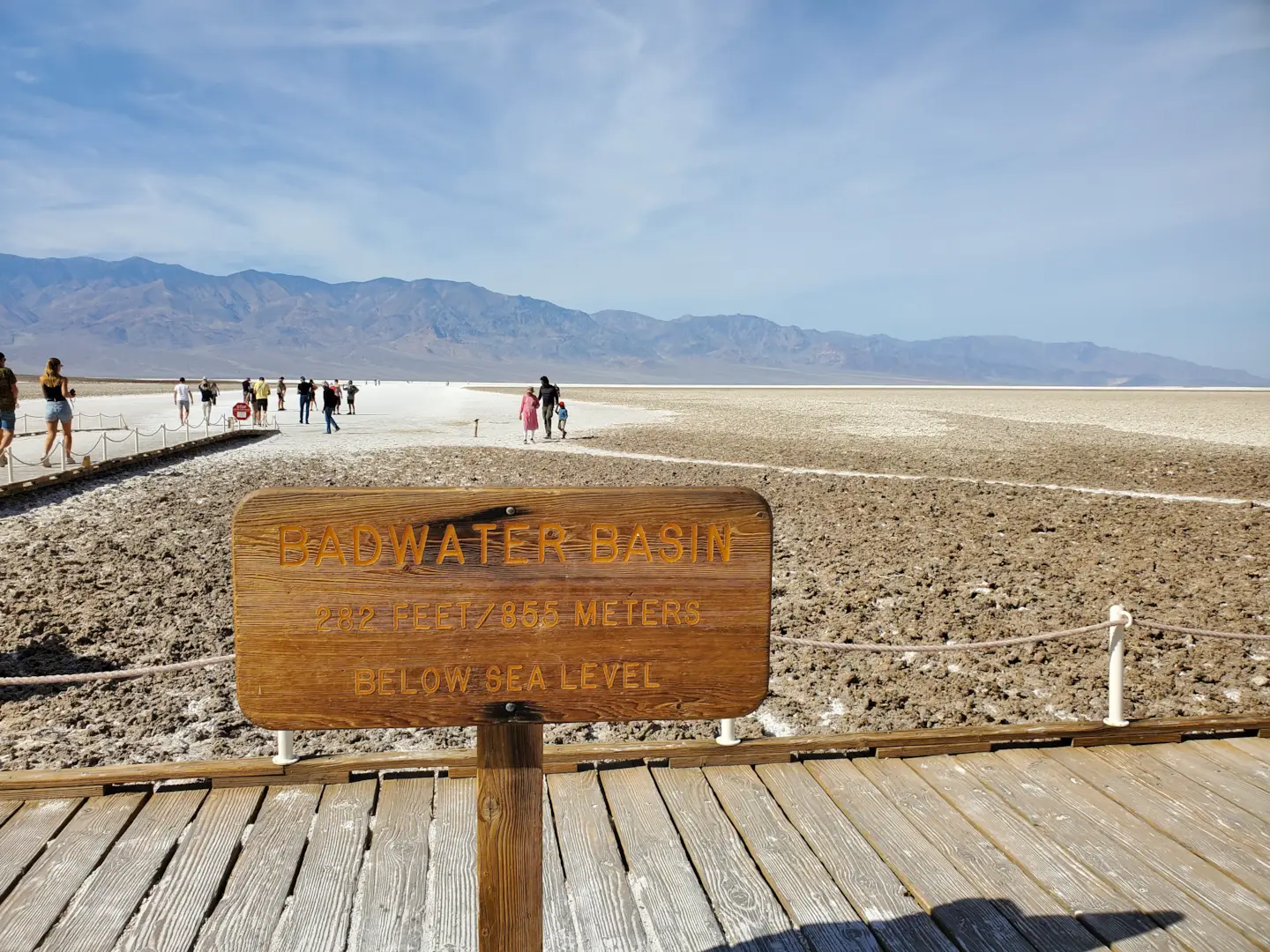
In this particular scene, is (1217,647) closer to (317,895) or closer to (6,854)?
(317,895)

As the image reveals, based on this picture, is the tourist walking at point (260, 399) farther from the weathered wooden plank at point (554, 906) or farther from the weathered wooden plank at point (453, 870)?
the weathered wooden plank at point (554, 906)

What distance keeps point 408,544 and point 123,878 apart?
1940mm

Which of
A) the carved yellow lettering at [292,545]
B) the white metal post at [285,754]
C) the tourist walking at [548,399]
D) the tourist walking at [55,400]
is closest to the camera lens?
the carved yellow lettering at [292,545]

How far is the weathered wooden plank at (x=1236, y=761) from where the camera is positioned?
3775 mm

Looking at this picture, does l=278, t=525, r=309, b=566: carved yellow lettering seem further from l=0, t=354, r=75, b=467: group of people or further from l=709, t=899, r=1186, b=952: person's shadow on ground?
l=0, t=354, r=75, b=467: group of people

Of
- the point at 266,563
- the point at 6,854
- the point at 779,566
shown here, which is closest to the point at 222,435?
the point at 779,566

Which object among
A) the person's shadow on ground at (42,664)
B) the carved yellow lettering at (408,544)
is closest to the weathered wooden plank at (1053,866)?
the carved yellow lettering at (408,544)

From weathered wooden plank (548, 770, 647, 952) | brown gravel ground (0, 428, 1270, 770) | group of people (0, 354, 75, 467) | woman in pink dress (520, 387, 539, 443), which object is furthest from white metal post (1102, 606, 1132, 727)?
woman in pink dress (520, 387, 539, 443)

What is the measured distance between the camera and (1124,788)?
3662mm

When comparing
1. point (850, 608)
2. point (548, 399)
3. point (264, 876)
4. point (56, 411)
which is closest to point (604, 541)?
point (264, 876)

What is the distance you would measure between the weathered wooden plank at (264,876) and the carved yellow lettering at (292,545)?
143 centimetres

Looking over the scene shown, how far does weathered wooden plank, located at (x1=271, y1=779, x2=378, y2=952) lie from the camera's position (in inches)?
106

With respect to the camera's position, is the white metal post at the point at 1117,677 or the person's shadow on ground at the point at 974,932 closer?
the person's shadow on ground at the point at 974,932

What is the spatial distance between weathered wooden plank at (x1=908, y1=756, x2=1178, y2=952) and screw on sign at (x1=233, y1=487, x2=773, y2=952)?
1676mm
